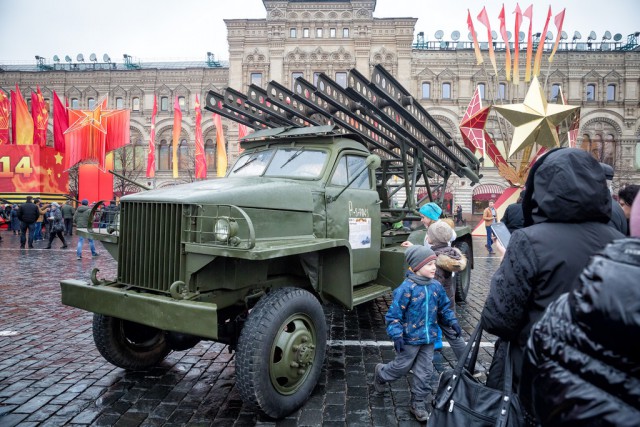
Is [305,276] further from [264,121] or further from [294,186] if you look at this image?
[264,121]

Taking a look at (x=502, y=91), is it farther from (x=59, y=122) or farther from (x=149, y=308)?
(x=149, y=308)

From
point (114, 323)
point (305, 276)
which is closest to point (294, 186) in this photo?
point (305, 276)

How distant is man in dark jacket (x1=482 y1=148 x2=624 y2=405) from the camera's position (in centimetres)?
193

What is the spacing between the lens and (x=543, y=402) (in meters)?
1.23

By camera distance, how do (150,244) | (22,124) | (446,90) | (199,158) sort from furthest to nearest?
(446,90), (199,158), (22,124), (150,244)

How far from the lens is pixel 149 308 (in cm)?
311

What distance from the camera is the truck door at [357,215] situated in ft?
15.2

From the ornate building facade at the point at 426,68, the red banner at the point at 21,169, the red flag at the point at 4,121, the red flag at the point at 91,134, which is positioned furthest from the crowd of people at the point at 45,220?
the ornate building facade at the point at 426,68

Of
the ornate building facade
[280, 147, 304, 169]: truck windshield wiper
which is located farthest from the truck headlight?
the ornate building facade

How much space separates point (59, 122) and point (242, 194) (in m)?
24.6

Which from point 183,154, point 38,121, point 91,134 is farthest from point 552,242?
point 183,154

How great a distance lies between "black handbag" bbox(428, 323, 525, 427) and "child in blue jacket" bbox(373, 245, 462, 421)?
1.13 metres

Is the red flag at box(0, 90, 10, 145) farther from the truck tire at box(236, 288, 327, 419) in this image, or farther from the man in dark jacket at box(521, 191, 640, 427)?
the man in dark jacket at box(521, 191, 640, 427)

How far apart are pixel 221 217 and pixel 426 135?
4.26 m
